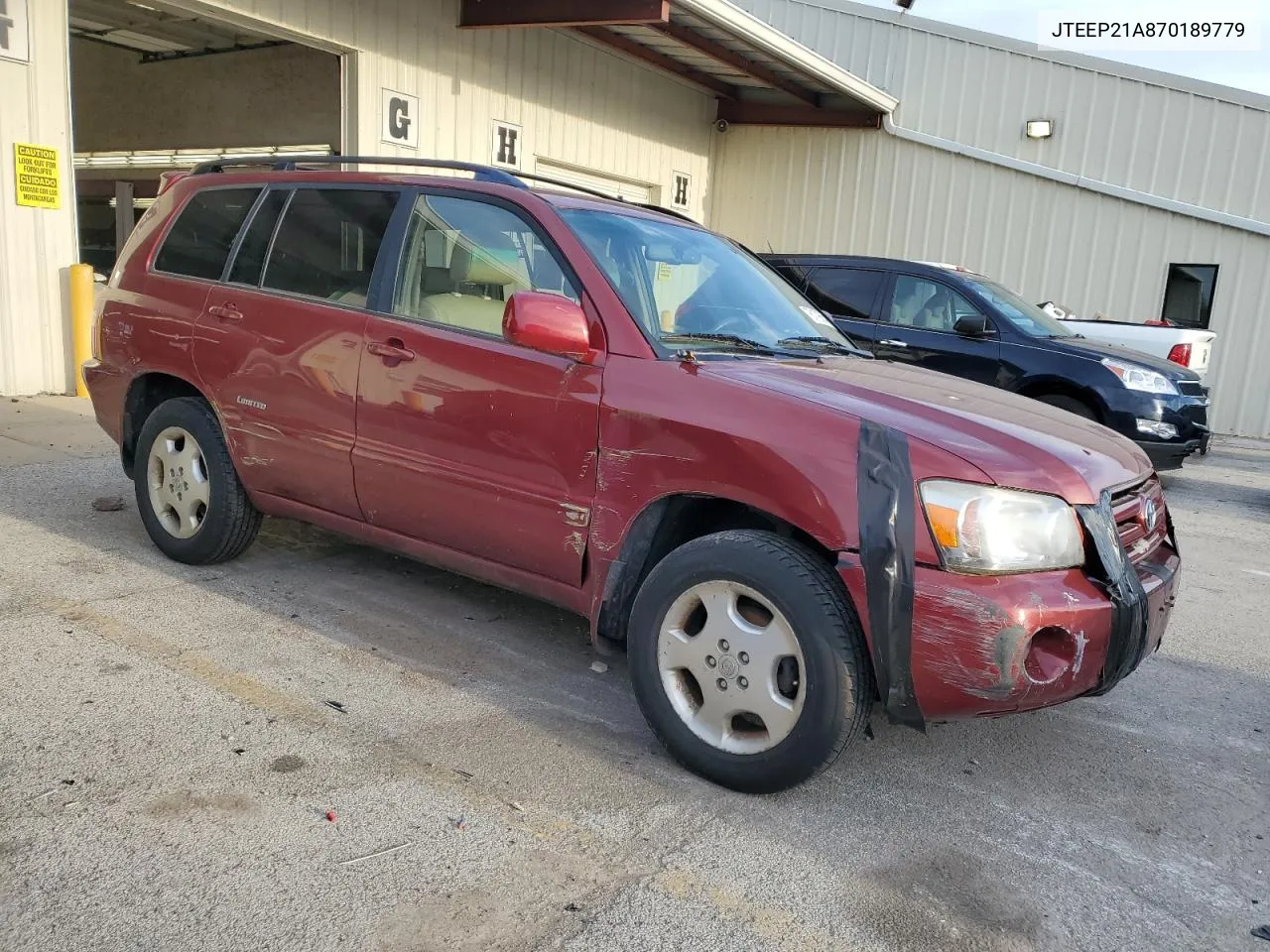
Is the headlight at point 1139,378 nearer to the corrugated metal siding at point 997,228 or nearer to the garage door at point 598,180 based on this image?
the garage door at point 598,180

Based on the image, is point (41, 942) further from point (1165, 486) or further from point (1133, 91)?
point (1133, 91)

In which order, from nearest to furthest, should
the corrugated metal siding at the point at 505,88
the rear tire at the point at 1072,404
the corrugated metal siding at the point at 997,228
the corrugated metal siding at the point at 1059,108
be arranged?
the rear tire at the point at 1072,404 → the corrugated metal siding at the point at 505,88 → the corrugated metal siding at the point at 1059,108 → the corrugated metal siding at the point at 997,228

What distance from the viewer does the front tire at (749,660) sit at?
2736 millimetres

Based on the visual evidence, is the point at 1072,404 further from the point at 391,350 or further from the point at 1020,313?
the point at 391,350

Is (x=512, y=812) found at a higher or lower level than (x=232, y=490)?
lower

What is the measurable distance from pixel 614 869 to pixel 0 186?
8757mm

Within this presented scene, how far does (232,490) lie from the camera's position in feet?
14.6

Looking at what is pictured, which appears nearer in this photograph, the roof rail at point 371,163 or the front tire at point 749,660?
the front tire at point 749,660

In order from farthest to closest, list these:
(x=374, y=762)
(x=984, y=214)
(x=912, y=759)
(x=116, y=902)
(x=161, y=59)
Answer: (x=161, y=59)
(x=984, y=214)
(x=912, y=759)
(x=374, y=762)
(x=116, y=902)

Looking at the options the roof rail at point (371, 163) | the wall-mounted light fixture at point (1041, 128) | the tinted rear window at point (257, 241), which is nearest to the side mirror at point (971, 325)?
the roof rail at point (371, 163)

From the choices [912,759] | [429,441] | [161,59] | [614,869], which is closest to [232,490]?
[429,441]

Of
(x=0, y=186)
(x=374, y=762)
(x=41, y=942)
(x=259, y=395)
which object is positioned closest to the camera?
(x=41, y=942)

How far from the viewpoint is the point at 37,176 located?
8.88 meters

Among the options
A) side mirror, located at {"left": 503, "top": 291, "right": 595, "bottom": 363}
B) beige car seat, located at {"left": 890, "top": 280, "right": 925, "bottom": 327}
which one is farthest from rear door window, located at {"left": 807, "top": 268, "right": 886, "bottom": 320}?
side mirror, located at {"left": 503, "top": 291, "right": 595, "bottom": 363}
